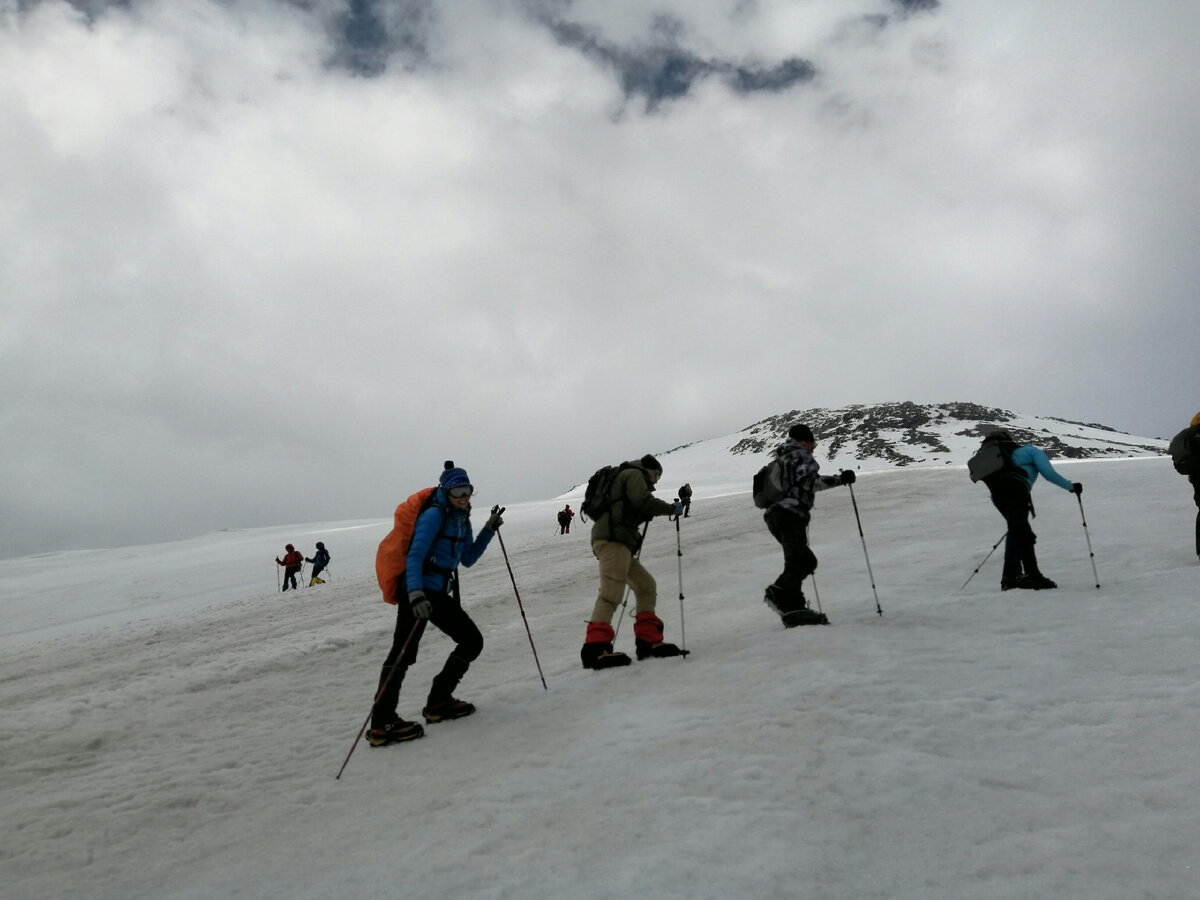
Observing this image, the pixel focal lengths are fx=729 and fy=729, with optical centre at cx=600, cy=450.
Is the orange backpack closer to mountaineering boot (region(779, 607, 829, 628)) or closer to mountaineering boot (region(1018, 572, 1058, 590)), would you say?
mountaineering boot (region(779, 607, 829, 628))

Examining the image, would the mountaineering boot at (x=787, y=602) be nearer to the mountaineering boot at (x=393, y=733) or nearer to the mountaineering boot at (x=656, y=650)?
the mountaineering boot at (x=656, y=650)

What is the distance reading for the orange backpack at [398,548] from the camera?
672cm

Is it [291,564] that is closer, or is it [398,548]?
[398,548]

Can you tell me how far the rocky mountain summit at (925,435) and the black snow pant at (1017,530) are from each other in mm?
50622

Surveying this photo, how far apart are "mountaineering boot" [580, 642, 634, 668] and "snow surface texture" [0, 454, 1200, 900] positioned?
276 millimetres

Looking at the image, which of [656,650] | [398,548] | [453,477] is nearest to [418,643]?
[398,548]

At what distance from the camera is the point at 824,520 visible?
18.8 m

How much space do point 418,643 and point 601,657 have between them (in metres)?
2.02

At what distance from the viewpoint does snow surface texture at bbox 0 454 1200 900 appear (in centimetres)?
339

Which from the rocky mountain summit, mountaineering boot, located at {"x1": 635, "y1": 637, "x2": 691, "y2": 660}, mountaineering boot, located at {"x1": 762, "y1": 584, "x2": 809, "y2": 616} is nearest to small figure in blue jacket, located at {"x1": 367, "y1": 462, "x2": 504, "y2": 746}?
mountaineering boot, located at {"x1": 635, "y1": 637, "x2": 691, "y2": 660}

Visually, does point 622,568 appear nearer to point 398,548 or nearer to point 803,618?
point 803,618

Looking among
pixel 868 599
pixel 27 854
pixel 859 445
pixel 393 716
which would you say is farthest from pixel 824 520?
pixel 859 445

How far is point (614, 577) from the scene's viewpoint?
25.5 ft

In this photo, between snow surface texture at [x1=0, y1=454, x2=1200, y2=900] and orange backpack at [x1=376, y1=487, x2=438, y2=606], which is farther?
orange backpack at [x1=376, y1=487, x2=438, y2=606]
